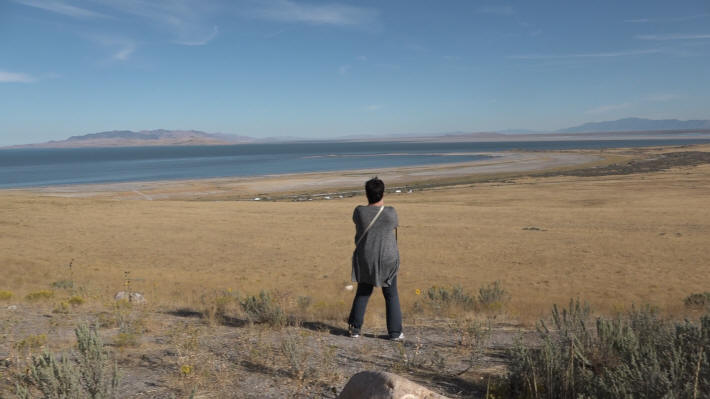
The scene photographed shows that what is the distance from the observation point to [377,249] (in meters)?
4.82

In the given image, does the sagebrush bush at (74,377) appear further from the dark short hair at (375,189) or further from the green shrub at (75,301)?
the green shrub at (75,301)

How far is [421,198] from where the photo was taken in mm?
35594

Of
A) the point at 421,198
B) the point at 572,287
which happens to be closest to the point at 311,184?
the point at 421,198

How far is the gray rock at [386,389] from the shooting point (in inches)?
101

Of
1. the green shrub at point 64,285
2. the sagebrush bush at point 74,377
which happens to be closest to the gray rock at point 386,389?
the sagebrush bush at point 74,377

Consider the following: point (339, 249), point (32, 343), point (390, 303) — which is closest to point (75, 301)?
point (32, 343)

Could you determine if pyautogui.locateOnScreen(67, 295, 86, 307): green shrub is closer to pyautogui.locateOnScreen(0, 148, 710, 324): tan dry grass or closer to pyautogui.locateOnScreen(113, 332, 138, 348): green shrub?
pyautogui.locateOnScreen(0, 148, 710, 324): tan dry grass

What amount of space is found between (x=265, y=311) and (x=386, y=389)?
3.53 meters

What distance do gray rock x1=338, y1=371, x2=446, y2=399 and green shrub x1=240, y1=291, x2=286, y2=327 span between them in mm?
2938

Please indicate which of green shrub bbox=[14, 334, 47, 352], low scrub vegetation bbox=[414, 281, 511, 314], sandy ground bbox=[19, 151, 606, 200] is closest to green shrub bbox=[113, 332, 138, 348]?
green shrub bbox=[14, 334, 47, 352]

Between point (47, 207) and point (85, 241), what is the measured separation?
9.43 m

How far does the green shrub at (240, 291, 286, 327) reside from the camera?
18.8ft

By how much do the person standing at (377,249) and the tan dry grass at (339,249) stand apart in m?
1.48

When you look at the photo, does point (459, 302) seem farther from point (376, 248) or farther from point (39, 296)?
point (39, 296)
